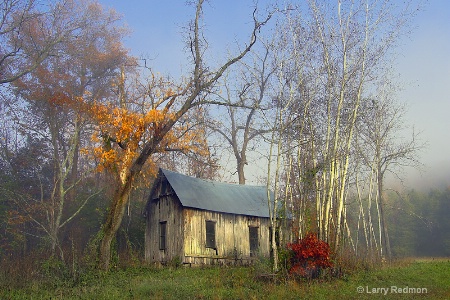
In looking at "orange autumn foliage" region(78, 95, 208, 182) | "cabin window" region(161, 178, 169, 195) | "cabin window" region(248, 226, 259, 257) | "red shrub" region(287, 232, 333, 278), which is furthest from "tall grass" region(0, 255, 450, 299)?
"cabin window" region(248, 226, 259, 257)

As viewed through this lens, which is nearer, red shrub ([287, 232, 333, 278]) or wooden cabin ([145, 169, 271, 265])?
red shrub ([287, 232, 333, 278])

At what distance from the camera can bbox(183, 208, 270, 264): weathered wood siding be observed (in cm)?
2328

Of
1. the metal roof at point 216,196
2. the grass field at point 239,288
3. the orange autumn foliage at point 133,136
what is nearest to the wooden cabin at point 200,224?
the metal roof at point 216,196

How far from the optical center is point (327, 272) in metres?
15.8

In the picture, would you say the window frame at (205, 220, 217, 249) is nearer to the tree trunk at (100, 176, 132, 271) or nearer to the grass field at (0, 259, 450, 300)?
the tree trunk at (100, 176, 132, 271)

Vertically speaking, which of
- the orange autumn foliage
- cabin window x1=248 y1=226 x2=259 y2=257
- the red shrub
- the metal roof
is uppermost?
the orange autumn foliage

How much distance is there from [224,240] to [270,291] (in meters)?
11.5

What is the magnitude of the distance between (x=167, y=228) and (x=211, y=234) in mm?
2537

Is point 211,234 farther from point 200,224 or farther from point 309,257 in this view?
point 309,257

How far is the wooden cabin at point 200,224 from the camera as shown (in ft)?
76.9

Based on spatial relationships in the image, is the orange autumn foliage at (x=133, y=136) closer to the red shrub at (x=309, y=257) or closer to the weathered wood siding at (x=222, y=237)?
the weathered wood siding at (x=222, y=237)

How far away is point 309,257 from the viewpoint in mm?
15398

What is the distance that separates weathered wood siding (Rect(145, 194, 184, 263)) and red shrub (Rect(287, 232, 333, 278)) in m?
8.94

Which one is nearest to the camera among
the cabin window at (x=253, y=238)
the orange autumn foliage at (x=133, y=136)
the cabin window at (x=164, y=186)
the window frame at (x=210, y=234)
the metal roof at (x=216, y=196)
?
the orange autumn foliage at (x=133, y=136)
